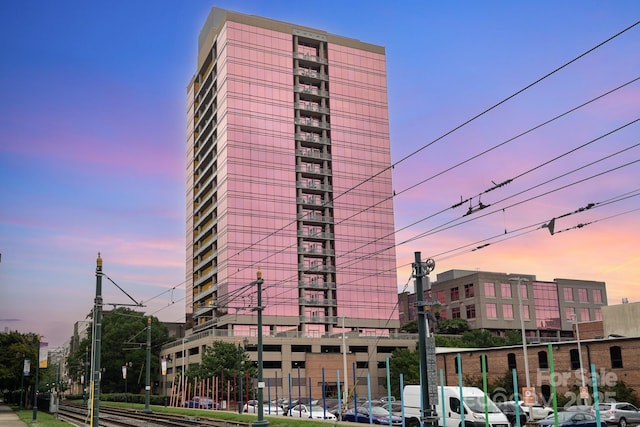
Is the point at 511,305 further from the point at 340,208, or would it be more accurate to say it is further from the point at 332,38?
the point at 332,38

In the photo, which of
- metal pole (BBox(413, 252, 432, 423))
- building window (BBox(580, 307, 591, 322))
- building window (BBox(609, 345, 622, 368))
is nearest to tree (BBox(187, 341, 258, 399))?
building window (BBox(609, 345, 622, 368))

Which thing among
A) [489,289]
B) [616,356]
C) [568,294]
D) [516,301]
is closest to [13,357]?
[616,356]

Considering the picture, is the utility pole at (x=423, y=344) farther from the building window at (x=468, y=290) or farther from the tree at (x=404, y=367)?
the building window at (x=468, y=290)

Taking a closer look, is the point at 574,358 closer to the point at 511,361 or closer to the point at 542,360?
the point at 542,360

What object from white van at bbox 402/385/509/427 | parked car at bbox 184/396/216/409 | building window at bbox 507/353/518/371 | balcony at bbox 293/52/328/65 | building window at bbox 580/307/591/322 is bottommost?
parked car at bbox 184/396/216/409

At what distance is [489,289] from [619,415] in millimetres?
96315

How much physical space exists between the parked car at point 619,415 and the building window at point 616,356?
14938mm

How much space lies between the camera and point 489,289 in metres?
136

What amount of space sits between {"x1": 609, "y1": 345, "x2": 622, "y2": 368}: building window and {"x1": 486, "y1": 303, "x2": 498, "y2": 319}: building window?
76.7 metres

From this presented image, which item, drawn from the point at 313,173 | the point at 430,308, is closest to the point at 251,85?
the point at 313,173

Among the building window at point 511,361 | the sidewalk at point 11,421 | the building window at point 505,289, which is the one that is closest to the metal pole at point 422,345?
the sidewalk at point 11,421

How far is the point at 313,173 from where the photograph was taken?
401ft

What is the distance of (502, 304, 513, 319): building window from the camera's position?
135500mm

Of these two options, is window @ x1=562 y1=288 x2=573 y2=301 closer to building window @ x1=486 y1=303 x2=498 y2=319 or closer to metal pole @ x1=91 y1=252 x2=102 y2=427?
building window @ x1=486 y1=303 x2=498 y2=319
